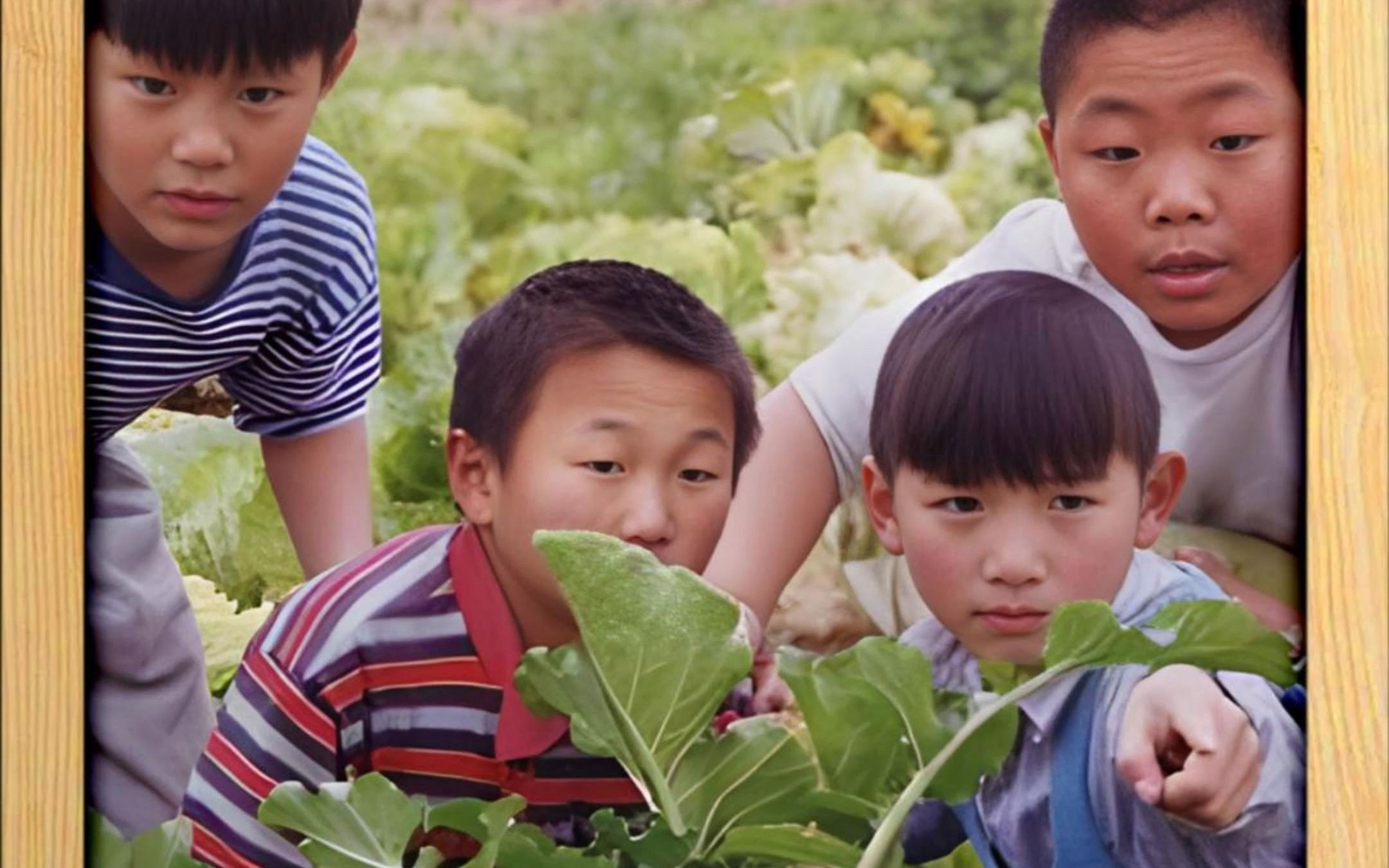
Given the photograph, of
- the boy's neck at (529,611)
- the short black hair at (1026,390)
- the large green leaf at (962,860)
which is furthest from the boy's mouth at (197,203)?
the large green leaf at (962,860)

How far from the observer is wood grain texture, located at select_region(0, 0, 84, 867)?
1.72 metres

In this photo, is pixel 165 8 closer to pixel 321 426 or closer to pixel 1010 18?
pixel 321 426

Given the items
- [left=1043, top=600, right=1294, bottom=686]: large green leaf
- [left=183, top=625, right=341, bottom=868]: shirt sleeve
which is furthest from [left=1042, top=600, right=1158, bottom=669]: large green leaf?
[left=183, top=625, right=341, bottom=868]: shirt sleeve

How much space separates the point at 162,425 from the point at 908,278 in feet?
2.16

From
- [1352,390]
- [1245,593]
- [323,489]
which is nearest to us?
[1352,390]

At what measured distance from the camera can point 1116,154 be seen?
5.57 ft

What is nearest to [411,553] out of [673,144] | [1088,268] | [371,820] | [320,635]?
[320,635]

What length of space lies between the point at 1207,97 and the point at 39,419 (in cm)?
Result: 95

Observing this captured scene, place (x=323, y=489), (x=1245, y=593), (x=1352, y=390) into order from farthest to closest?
1. (x=323, y=489)
2. (x=1245, y=593)
3. (x=1352, y=390)

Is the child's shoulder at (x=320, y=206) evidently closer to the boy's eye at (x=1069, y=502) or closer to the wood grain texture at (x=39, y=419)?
the wood grain texture at (x=39, y=419)

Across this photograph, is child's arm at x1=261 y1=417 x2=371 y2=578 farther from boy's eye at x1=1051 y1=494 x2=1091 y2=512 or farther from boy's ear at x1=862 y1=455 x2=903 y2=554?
boy's eye at x1=1051 y1=494 x2=1091 y2=512

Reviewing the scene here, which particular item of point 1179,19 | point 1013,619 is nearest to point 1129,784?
point 1013,619

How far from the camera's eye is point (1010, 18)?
5.91ft

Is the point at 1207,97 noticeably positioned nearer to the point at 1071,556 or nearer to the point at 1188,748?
the point at 1071,556
